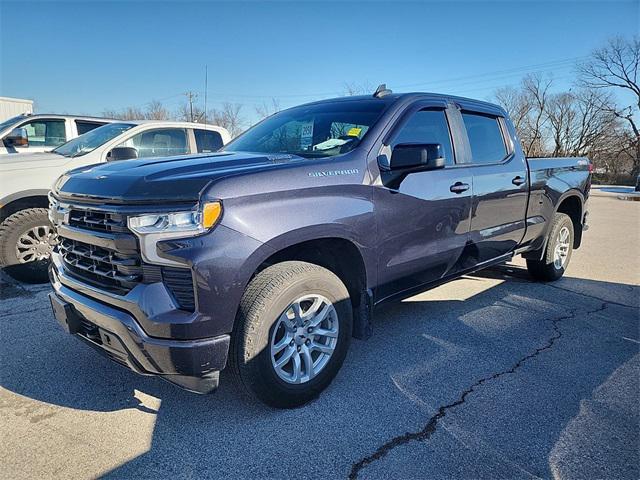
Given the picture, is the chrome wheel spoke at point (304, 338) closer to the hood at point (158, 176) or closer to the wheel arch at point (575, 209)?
the hood at point (158, 176)

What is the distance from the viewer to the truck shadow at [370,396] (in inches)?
91.5

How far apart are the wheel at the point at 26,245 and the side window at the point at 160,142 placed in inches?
58.8

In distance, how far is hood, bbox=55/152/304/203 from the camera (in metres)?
2.27

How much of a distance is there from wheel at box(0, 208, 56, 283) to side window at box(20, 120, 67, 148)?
9.58ft

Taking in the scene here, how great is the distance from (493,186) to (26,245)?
16.8 feet

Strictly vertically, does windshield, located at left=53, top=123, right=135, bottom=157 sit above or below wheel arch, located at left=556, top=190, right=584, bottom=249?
above

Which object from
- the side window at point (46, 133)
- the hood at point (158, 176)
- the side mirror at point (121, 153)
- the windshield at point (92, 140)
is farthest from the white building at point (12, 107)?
the hood at point (158, 176)

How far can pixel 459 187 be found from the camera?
3713 mm

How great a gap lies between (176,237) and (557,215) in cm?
491

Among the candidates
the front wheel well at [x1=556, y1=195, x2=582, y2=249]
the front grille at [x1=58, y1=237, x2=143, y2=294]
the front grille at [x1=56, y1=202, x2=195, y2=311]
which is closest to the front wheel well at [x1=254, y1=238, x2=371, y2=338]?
the front grille at [x1=56, y1=202, x2=195, y2=311]

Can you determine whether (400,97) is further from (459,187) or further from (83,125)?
(83,125)

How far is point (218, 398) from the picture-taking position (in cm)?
288

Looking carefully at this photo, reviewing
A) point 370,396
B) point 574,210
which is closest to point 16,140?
point 370,396

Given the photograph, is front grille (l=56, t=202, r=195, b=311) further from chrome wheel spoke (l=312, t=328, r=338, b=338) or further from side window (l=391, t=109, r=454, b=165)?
side window (l=391, t=109, r=454, b=165)
